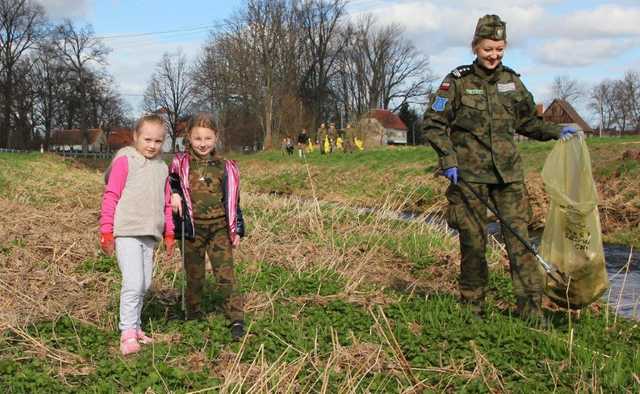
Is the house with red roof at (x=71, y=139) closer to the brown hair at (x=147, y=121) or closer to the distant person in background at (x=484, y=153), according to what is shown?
the brown hair at (x=147, y=121)

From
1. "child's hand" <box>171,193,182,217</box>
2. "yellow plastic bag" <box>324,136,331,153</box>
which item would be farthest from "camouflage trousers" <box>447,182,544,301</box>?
"yellow plastic bag" <box>324,136,331,153</box>

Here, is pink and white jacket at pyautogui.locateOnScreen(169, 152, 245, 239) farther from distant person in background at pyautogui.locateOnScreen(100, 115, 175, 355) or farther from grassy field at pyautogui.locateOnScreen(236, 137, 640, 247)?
grassy field at pyautogui.locateOnScreen(236, 137, 640, 247)

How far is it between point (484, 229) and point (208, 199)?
79.9 inches

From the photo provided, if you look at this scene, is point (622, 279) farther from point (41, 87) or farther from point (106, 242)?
point (41, 87)

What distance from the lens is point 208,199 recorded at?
15.0 feet

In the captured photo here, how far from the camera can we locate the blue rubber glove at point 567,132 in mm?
4660

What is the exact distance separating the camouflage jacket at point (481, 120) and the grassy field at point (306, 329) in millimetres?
1063

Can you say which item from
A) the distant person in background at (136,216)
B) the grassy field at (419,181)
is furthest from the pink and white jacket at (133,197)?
the grassy field at (419,181)

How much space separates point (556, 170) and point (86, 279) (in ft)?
13.2

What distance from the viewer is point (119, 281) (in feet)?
18.9

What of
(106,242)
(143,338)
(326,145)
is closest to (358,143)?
(326,145)

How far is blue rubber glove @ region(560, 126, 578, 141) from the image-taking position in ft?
15.3

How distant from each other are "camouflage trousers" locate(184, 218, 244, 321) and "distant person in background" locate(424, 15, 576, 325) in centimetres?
165

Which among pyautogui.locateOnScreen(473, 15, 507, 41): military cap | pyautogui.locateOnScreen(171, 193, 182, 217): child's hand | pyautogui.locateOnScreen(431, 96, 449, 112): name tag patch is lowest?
pyautogui.locateOnScreen(171, 193, 182, 217): child's hand
